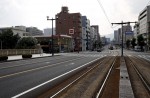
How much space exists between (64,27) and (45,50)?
39225 millimetres

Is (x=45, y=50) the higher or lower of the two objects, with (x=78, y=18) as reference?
lower

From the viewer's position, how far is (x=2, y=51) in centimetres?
5388

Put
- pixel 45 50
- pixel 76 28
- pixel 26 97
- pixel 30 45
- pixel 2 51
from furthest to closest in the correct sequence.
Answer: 1. pixel 76 28
2. pixel 45 50
3. pixel 30 45
4. pixel 2 51
5. pixel 26 97

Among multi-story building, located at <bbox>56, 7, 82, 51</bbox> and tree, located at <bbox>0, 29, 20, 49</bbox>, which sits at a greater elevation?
multi-story building, located at <bbox>56, 7, 82, 51</bbox>

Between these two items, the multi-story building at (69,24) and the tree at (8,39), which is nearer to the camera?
the tree at (8,39)

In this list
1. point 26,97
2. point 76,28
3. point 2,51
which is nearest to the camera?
point 26,97

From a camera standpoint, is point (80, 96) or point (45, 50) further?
point (45, 50)

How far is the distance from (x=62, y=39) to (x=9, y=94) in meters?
102

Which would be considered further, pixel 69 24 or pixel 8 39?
pixel 69 24

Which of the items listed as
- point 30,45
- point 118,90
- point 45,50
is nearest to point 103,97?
point 118,90

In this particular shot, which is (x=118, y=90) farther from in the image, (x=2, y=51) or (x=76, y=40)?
(x=76, y=40)

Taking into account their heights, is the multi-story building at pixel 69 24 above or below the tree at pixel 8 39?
above

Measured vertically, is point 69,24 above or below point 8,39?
above

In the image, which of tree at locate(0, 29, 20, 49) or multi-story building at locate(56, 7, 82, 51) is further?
multi-story building at locate(56, 7, 82, 51)
